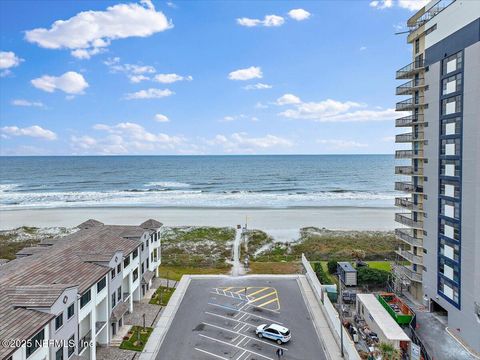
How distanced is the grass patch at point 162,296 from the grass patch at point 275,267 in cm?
1073

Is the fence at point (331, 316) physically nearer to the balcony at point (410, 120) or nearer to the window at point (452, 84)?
the balcony at point (410, 120)

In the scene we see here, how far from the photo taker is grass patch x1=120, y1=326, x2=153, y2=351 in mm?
25922

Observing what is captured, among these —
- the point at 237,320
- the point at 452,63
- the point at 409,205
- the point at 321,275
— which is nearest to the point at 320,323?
the point at 237,320

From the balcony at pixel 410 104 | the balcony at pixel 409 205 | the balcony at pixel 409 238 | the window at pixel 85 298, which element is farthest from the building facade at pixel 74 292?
the balcony at pixel 410 104

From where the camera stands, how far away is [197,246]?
2135 inches

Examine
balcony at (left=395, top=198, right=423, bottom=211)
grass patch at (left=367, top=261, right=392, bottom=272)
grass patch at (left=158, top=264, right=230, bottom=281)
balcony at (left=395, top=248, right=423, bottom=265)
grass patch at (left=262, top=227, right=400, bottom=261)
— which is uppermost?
balcony at (left=395, top=198, right=423, bottom=211)

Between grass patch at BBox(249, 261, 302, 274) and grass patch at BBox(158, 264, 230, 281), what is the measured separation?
11.4 ft

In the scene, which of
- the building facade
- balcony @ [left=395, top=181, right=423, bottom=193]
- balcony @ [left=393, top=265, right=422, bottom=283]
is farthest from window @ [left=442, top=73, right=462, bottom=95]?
the building facade

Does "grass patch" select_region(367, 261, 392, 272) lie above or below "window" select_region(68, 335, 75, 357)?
below

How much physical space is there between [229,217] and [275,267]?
32.8 m

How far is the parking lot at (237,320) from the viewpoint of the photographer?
1000 inches

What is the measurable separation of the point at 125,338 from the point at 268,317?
11869 millimetres

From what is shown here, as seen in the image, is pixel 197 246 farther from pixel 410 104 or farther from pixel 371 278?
pixel 410 104

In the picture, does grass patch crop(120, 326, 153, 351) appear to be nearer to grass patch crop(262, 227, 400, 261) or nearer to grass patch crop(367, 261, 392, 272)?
grass patch crop(262, 227, 400, 261)
